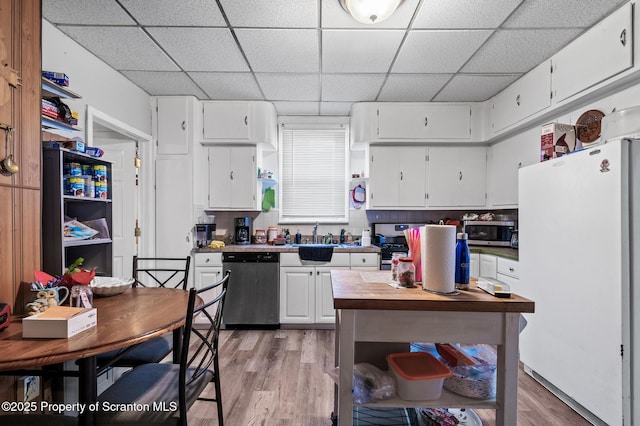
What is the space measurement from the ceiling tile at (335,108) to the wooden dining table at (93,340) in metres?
2.78

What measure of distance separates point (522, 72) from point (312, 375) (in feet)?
10.4

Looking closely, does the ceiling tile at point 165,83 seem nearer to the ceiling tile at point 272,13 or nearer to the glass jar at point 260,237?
the ceiling tile at point 272,13

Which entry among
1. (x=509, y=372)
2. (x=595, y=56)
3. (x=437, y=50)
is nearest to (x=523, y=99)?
Result: (x=595, y=56)

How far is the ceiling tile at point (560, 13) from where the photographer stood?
1874mm

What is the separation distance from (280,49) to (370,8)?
0.83 m

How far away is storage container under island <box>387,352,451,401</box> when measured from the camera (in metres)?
1.19

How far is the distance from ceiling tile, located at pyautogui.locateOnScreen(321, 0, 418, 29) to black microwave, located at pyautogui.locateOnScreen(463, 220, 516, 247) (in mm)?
2189

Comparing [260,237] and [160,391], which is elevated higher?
[260,237]

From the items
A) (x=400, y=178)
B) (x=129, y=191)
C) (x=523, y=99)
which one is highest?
(x=523, y=99)

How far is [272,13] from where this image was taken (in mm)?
1979

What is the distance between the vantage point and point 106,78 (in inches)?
103

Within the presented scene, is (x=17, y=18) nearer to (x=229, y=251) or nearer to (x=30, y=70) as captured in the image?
(x=30, y=70)

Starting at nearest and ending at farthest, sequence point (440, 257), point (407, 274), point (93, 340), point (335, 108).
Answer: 1. point (93, 340)
2. point (440, 257)
3. point (407, 274)
4. point (335, 108)

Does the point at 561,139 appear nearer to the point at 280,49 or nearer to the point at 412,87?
the point at 412,87
